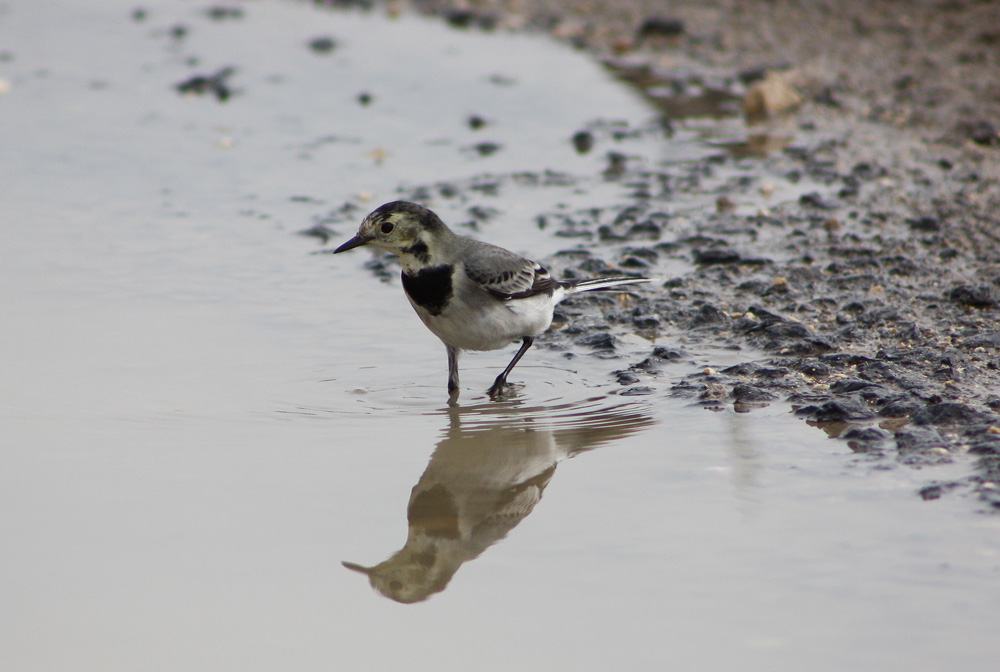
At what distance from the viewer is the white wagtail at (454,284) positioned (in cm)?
593

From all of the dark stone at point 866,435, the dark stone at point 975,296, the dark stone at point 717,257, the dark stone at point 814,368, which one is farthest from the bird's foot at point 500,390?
the dark stone at point 975,296

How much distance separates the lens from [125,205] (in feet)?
29.3

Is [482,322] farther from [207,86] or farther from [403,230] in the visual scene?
[207,86]

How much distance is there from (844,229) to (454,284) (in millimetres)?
3728

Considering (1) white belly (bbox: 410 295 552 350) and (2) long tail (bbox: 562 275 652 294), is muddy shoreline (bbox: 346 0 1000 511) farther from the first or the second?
(1) white belly (bbox: 410 295 552 350)

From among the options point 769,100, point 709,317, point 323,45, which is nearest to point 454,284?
point 709,317

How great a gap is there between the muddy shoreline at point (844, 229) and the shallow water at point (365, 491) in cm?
27

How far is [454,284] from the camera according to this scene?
19.6 feet

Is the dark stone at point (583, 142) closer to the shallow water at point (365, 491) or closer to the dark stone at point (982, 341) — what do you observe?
the shallow water at point (365, 491)

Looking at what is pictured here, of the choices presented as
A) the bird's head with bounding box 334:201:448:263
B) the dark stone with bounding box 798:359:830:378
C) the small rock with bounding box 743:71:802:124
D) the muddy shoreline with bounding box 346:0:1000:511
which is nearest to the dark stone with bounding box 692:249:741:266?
the muddy shoreline with bounding box 346:0:1000:511

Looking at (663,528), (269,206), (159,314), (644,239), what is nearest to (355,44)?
(269,206)

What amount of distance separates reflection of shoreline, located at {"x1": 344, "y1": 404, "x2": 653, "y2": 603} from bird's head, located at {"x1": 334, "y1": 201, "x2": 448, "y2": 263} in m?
0.95

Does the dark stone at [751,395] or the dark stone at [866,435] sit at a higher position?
the dark stone at [866,435]

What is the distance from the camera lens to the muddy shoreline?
554 cm
